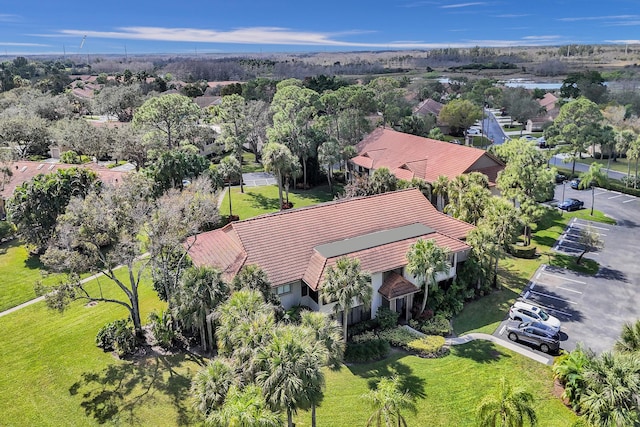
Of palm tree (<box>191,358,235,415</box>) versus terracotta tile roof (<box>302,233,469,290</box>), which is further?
terracotta tile roof (<box>302,233,469,290</box>)

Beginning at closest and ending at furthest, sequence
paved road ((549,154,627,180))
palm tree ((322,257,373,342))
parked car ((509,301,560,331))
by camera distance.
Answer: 1. palm tree ((322,257,373,342))
2. parked car ((509,301,560,331))
3. paved road ((549,154,627,180))

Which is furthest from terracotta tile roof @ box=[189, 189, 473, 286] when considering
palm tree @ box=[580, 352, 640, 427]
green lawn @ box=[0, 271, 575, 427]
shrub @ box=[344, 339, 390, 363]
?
palm tree @ box=[580, 352, 640, 427]

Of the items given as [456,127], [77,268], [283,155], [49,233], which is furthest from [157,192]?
[456,127]

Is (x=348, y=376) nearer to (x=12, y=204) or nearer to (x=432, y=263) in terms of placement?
(x=432, y=263)

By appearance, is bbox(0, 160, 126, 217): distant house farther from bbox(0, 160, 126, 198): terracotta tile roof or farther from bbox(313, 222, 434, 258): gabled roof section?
bbox(313, 222, 434, 258): gabled roof section

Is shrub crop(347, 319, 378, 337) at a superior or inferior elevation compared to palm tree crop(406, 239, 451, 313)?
inferior

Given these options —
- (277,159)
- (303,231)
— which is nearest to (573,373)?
(303,231)

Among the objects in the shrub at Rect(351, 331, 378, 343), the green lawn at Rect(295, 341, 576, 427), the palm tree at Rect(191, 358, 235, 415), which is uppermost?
the palm tree at Rect(191, 358, 235, 415)

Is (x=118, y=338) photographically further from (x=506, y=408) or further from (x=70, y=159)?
(x=70, y=159)
